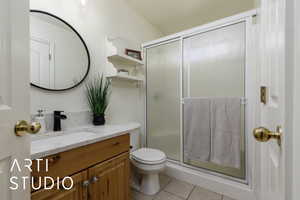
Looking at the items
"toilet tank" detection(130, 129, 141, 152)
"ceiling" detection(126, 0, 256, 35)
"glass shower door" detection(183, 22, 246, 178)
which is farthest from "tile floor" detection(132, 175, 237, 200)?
"ceiling" detection(126, 0, 256, 35)

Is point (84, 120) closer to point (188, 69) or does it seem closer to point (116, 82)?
point (116, 82)

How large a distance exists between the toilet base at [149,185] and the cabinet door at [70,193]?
85 centimetres

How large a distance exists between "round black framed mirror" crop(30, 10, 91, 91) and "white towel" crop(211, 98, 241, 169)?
1.54 meters

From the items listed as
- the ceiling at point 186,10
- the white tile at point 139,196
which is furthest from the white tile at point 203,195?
the ceiling at point 186,10

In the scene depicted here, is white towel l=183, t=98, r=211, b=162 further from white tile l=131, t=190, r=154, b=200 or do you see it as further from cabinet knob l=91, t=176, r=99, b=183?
cabinet knob l=91, t=176, r=99, b=183

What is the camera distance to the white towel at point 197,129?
5.57ft

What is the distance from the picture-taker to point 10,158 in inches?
20.2

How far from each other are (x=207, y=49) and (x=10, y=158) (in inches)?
76.0

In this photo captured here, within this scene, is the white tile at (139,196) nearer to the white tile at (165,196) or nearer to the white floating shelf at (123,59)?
the white tile at (165,196)

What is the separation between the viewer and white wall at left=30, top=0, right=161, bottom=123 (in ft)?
4.14

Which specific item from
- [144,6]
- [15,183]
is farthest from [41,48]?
[144,6]

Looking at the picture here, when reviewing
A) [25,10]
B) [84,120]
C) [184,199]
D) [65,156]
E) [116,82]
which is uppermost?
[25,10]

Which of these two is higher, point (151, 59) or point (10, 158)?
point (151, 59)

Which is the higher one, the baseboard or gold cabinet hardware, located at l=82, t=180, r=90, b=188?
gold cabinet hardware, located at l=82, t=180, r=90, b=188
